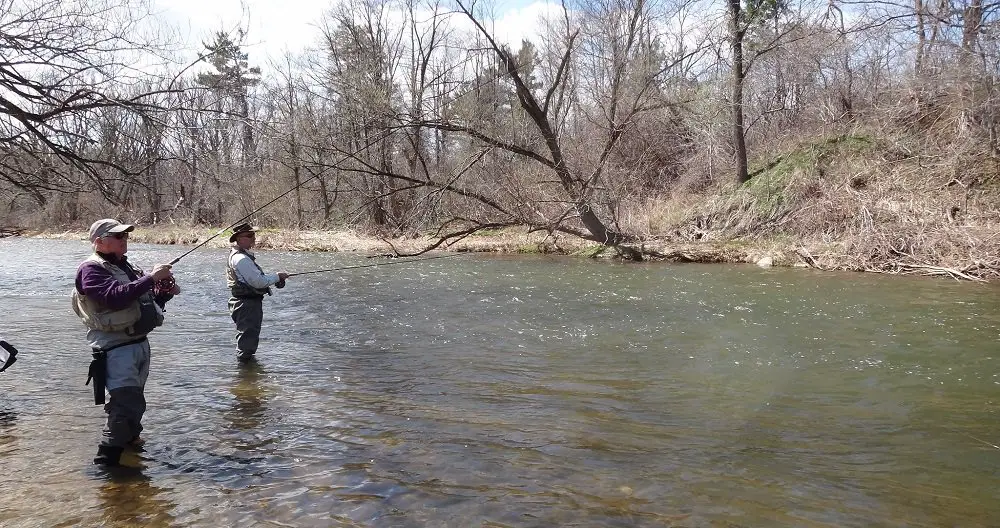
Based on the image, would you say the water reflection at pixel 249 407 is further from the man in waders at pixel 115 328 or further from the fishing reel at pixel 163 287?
the fishing reel at pixel 163 287

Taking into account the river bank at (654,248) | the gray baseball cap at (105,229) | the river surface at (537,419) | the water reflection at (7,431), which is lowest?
the river surface at (537,419)

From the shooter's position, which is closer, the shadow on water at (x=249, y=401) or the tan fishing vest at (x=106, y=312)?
the tan fishing vest at (x=106, y=312)

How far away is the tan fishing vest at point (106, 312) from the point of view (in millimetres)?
4070

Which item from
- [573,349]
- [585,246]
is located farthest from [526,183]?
[573,349]

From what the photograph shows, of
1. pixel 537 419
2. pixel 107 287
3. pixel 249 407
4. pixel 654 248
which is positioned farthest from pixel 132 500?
pixel 654 248

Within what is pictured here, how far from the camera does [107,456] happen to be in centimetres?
420

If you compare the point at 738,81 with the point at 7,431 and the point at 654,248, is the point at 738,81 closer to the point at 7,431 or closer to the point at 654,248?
the point at 654,248

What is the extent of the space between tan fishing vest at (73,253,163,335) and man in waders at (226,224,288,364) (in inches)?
102

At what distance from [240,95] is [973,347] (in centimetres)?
809

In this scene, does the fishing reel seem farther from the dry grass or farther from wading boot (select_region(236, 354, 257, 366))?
the dry grass

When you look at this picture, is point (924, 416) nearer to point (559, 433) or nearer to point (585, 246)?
point (559, 433)

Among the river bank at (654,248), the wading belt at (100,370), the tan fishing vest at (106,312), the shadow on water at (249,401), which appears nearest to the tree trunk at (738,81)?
the river bank at (654,248)

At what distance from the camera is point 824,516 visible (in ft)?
11.6

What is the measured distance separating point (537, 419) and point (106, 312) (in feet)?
10.1
